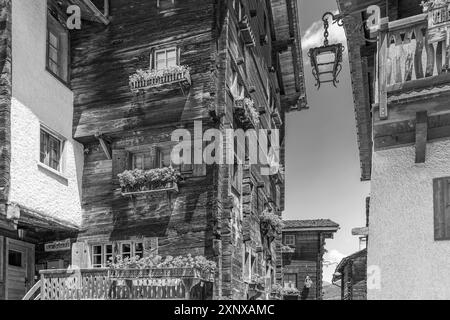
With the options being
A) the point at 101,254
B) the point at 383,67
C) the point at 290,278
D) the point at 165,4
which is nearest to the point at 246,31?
the point at 165,4

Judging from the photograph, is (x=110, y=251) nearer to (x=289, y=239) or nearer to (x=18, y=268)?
(x=18, y=268)

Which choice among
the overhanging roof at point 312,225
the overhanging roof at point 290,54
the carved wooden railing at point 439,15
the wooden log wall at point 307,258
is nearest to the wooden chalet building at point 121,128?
the carved wooden railing at point 439,15

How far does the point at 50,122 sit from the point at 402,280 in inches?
442

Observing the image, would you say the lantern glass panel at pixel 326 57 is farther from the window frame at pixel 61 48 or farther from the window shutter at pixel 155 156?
the window frame at pixel 61 48

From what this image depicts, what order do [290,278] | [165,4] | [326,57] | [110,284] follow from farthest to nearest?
[290,278], [165,4], [110,284], [326,57]

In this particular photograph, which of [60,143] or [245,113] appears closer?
[60,143]

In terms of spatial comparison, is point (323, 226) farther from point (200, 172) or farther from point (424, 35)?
point (424, 35)

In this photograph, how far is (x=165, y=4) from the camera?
16594 millimetres

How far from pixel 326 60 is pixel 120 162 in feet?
25.6

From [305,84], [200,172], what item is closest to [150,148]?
[200,172]

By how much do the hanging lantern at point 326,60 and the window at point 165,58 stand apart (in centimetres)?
628

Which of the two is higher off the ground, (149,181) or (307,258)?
(149,181)

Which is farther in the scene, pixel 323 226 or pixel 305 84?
pixel 323 226

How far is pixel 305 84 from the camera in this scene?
92.9 ft
